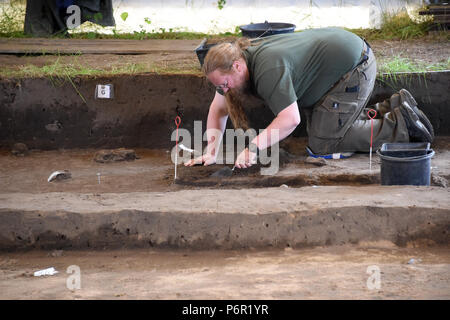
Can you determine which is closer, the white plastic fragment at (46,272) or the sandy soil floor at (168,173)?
the white plastic fragment at (46,272)

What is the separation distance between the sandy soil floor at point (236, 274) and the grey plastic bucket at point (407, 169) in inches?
24.7

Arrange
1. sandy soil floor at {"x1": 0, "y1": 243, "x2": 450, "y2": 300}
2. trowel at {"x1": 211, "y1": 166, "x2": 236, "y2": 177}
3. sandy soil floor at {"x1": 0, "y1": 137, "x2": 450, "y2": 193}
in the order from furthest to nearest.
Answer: trowel at {"x1": 211, "y1": 166, "x2": 236, "y2": 177}, sandy soil floor at {"x1": 0, "y1": 137, "x2": 450, "y2": 193}, sandy soil floor at {"x1": 0, "y1": 243, "x2": 450, "y2": 300}

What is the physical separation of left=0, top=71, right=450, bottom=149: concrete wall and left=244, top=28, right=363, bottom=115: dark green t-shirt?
92cm

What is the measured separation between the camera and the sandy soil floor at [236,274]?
2.42 m

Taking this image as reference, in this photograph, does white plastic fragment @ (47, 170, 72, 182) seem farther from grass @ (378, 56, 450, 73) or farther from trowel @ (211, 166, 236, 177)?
grass @ (378, 56, 450, 73)

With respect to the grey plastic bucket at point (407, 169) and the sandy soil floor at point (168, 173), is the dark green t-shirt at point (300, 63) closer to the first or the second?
the sandy soil floor at point (168, 173)

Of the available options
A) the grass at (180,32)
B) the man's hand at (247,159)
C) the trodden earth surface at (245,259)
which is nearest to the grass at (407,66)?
the trodden earth surface at (245,259)

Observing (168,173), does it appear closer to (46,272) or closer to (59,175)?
(59,175)

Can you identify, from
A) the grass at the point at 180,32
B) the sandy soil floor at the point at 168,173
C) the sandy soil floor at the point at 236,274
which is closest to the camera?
the sandy soil floor at the point at 236,274

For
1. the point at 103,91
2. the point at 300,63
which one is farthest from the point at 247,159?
the point at 103,91

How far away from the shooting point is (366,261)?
2809 mm

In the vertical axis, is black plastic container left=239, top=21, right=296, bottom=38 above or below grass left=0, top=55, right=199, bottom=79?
above

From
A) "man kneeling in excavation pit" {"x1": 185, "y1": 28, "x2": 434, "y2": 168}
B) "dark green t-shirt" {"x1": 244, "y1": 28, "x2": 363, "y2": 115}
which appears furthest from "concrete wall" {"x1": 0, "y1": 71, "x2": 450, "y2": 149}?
"dark green t-shirt" {"x1": 244, "y1": 28, "x2": 363, "y2": 115}

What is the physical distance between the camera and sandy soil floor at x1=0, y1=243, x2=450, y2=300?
7.95ft
